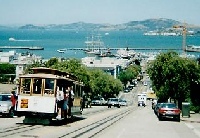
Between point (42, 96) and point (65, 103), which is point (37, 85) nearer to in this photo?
point (42, 96)

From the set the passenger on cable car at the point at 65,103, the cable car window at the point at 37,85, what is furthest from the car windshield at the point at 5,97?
the cable car window at the point at 37,85

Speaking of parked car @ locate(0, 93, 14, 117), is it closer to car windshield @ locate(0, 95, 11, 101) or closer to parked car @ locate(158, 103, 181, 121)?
car windshield @ locate(0, 95, 11, 101)

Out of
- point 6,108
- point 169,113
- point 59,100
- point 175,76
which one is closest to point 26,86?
point 59,100

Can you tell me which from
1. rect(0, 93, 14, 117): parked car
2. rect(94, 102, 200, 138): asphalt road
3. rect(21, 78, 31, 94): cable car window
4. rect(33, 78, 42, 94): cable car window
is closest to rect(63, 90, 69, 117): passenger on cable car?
rect(33, 78, 42, 94): cable car window

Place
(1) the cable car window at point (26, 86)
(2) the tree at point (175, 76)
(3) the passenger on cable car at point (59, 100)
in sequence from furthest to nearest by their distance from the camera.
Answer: (2) the tree at point (175, 76) < (1) the cable car window at point (26, 86) < (3) the passenger on cable car at point (59, 100)

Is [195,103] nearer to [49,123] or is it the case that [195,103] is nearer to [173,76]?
[173,76]

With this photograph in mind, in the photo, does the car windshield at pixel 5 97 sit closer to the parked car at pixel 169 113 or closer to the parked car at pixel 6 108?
the parked car at pixel 6 108

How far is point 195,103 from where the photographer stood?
5397 centimetres

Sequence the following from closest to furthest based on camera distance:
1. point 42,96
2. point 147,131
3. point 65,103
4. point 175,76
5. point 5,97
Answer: point 42,96, point 147,131, point 65,103, point 5,97, point 175,76

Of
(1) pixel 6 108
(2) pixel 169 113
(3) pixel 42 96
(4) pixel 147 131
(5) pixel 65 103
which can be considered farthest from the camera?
(2) pixel 169 113

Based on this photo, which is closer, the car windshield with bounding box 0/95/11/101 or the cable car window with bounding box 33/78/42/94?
the cable car window with bounding box 33/78/42/94

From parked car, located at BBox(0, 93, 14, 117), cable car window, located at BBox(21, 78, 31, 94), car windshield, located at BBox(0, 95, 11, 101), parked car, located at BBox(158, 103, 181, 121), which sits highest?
cable car window, located at BBox(21, 78, 31, 94)

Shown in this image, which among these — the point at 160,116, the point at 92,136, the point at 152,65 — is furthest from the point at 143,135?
the point at 152,65

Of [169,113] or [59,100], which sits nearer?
[59,100]
